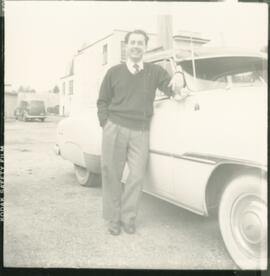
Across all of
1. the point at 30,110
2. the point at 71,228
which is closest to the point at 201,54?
the point at 30,110

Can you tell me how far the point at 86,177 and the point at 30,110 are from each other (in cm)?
78

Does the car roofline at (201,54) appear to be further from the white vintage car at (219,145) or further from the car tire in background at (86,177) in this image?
the car tire in background at (86,177)

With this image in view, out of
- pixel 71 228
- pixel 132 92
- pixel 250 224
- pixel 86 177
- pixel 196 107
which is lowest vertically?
pixel 71 228

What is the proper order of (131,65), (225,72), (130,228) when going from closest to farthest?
(225,72), (131,65), (130,228)

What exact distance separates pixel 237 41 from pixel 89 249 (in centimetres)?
171

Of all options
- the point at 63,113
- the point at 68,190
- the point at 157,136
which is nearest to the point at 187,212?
the point at 157,136

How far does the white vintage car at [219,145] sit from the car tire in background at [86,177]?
1.65 feet

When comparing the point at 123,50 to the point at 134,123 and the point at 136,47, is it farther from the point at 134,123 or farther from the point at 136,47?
the point at 134,123

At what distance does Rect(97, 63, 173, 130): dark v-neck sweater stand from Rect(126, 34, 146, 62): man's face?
0.24ft

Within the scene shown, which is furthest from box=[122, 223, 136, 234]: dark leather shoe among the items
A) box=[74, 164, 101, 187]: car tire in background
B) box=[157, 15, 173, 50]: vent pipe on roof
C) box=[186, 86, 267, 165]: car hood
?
box=[157, 15, 173, 50]: vent pipe on roof

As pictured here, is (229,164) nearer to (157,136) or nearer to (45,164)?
(157,136)

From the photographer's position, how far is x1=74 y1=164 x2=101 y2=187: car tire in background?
3.03 m

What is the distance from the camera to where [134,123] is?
8.39 feet

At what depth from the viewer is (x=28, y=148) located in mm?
2635
